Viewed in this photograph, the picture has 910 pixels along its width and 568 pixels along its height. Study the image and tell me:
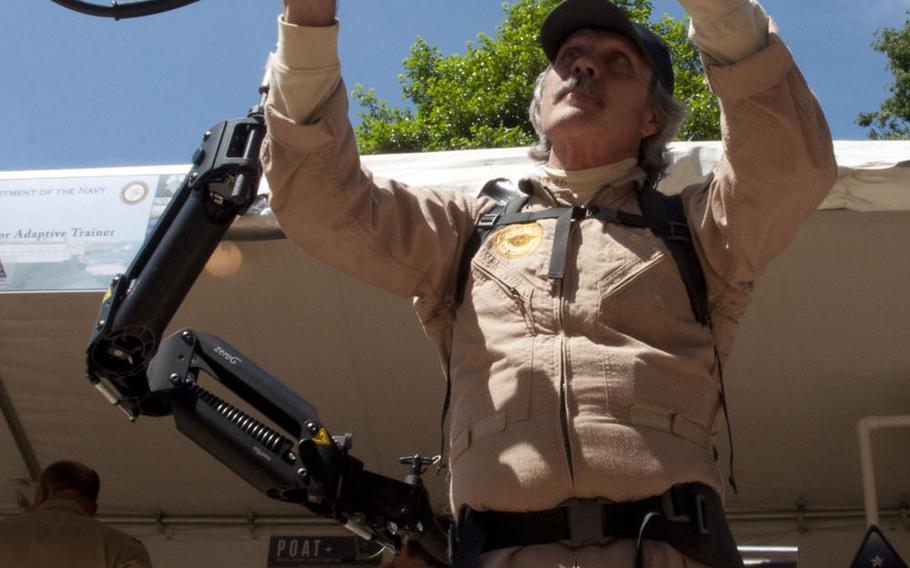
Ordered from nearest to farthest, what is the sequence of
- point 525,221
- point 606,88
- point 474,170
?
point 525,221, point 606,88, point 474,170

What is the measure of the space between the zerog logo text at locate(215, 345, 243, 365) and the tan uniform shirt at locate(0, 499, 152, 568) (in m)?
1.06

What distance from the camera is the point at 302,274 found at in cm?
430

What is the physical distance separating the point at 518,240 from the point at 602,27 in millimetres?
555

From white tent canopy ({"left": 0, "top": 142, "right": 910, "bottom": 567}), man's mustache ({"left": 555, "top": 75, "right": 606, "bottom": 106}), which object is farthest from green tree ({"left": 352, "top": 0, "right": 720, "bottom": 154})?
man's mustache ({"left": 555, "top": 75, "right": 606, "bottom": 106})

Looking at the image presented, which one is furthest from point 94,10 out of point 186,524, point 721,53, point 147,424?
point 186,524

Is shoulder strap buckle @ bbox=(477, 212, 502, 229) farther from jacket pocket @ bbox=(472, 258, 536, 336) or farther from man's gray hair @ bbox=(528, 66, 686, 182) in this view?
man's gray hair @ bbox=(528, 66, 686, 182)

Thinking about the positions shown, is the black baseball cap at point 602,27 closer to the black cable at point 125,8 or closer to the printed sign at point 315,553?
the black cable at point 125,8

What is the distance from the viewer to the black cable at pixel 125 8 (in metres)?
2.28

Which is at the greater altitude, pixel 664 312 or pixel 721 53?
pixel 721 53

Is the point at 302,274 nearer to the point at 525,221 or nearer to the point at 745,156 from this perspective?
the point at 525,221

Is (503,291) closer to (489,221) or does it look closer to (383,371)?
(489,221)

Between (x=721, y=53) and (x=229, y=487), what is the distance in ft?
11.6

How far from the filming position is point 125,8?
2307mm

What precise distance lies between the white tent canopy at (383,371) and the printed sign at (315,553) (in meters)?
0.07
